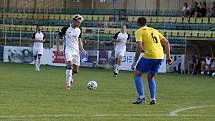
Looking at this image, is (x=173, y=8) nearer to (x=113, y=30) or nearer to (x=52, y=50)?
(x=113, y=30)

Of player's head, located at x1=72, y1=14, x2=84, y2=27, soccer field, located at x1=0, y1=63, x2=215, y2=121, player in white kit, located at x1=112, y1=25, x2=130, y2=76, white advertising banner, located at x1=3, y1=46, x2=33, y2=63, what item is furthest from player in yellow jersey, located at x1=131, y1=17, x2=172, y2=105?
white advertising banner, located at x1=3, y1=46, x2=33, y2=63

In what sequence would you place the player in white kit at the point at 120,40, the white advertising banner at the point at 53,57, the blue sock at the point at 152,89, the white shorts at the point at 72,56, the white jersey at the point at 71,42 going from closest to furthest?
the blue sock at the point at 152,89 < the white shorts at the point at 72,56 < the white jersey at the point at 71,42 < the player in white kit at the point at 120,40 < the white advertising banner at the point at 53,57

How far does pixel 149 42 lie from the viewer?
14.8m

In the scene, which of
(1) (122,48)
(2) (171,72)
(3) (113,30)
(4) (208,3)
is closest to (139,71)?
(1) (122,48)

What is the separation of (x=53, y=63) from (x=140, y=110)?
86.6 feet

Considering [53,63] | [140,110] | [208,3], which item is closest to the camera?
[140,110]

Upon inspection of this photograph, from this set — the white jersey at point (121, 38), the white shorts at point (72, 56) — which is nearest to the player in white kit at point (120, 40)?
the white jersey at point (121, 38)

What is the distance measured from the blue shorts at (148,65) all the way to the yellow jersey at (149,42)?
97 mm

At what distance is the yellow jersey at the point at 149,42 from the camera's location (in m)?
14.7

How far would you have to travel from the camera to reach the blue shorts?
48.2ft

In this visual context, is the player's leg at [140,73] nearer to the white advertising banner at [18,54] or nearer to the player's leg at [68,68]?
the player's leg at [68,68]

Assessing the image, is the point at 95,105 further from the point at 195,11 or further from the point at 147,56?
the point at 195,11

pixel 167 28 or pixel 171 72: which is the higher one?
pixel 167 28

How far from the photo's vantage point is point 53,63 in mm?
39000
